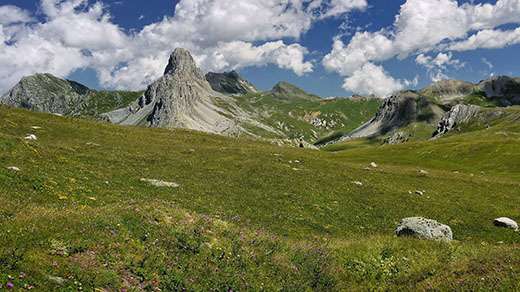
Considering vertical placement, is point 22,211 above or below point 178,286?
above

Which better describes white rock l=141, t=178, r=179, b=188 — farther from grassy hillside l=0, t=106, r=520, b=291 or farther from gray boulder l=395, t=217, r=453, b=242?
gray boulder l=395, t=217, r=453, b=242

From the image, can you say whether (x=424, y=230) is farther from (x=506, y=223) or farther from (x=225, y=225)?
(x=506, y=223)

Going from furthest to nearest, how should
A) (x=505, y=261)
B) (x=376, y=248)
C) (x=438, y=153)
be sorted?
(x=438, y=153), (x=376, y=248), (x=505, y=261)

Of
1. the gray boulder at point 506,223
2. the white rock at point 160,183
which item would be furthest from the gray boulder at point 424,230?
the white rock at point 160,183

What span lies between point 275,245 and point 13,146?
87.6 feet

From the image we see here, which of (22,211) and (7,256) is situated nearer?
(7,256)

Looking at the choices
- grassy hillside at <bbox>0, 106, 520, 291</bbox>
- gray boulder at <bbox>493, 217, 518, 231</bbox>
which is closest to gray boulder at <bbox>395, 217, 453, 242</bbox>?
grassy hillside at <bbox>0, 106, 520, 291</bbox>

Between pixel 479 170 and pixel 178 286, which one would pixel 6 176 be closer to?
pixel 178 286

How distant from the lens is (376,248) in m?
15.3

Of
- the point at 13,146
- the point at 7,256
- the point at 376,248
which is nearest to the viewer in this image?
the point at 7,256

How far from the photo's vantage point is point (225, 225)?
14.8 meters

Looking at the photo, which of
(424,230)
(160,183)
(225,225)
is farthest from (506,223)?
(160,183)

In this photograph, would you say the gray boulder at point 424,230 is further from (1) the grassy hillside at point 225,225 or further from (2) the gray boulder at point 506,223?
(2) the gray boulder at point 506,223

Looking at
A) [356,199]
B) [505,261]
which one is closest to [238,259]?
[505,261]
